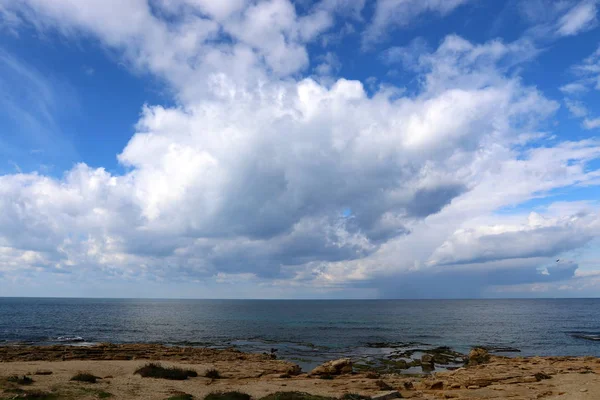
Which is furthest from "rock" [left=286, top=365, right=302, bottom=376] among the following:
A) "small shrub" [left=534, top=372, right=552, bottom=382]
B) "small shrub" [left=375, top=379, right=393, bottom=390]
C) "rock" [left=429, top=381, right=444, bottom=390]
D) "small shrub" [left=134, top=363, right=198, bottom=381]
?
"small shrub" [left=534, top=372, right=552, bottom=382]

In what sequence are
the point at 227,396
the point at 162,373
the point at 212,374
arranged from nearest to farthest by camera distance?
the point at 227,396, the point at 162,373, the point at 212,374

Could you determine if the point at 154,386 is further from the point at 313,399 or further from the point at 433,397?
the point at 433,397

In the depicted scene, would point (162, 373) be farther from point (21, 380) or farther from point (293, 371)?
point (293, 371)

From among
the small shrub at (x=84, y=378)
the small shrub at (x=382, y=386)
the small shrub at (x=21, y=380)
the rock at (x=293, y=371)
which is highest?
the small shrub at (x=21, y=380)

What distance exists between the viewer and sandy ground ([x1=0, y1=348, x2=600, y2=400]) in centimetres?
2828

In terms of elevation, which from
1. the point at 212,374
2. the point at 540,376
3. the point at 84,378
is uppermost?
the point at 84,378

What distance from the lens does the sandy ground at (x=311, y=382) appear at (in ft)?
92.8

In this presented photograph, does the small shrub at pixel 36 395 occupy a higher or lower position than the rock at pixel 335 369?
higher

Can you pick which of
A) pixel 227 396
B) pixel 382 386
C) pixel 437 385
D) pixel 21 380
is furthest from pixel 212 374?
pixel 437 385

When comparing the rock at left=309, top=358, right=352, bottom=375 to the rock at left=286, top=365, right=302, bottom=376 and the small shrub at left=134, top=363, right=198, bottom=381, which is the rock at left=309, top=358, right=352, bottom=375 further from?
the small shrub at left=134, top=363, right=198, bottom=381

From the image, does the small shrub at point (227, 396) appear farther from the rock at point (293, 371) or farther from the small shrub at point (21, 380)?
the rock at point (293, 371)

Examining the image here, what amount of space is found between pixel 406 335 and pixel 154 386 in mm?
66543

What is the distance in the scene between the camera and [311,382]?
35688 millimetres

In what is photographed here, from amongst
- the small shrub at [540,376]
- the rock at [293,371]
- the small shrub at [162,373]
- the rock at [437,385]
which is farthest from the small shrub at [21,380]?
the small shrub at [540,376]
